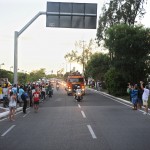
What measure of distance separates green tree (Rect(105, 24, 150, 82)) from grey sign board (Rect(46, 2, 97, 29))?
67.9 feet

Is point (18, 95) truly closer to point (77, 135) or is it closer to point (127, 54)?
point (77, 135)

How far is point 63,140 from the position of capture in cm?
1361

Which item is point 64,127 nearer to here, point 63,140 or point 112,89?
point 63,140

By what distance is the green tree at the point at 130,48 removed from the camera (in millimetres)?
45938

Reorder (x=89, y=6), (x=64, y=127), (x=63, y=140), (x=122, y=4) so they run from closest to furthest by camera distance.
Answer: (x=63, y=140)
(x=64, y=127)
(x=89, y=6)
(x=122, y=4)

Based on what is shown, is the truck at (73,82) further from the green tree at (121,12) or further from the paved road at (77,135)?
the paved road at (77,135)

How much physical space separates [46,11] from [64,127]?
33.9 ft

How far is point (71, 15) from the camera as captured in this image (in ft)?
84.0

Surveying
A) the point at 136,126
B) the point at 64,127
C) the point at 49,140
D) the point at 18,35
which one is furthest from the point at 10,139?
the point at 18,35

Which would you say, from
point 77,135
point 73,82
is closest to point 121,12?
point 73,82

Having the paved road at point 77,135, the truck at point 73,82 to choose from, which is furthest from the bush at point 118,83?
the paved road at point 77,135

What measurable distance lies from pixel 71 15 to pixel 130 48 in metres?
21.9

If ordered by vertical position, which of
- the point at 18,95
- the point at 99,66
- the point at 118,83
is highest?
the point at 99,66

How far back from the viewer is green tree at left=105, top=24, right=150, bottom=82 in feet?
151
